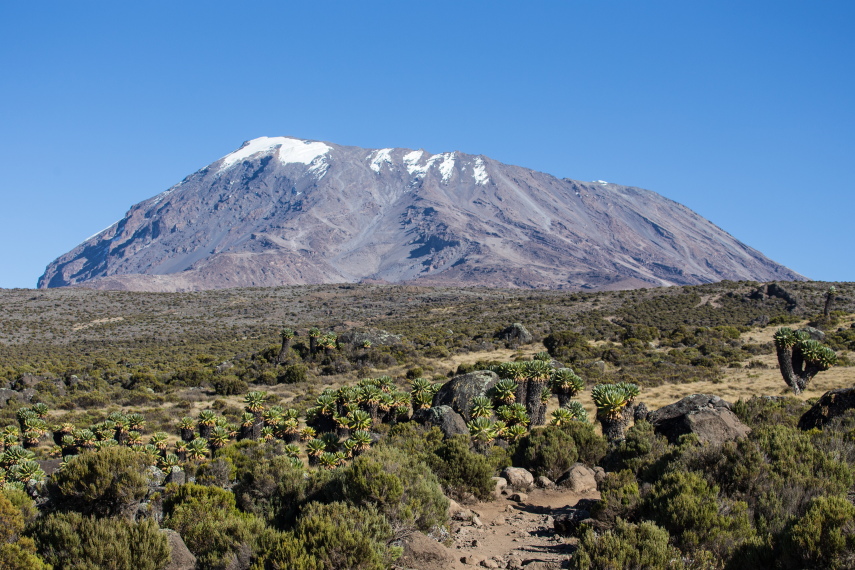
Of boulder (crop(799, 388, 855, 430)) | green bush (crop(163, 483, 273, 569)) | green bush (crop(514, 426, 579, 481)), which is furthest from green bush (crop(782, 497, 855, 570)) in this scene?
A: boulder (crop(799, 388, 855, 430))

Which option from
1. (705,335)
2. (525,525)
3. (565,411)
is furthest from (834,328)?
(525,525)

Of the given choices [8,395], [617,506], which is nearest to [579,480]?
[617,506]

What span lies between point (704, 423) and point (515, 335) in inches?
1365

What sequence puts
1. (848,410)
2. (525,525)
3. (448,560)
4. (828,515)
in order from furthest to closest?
(848,410), (525,525), (448,560), (828,515)

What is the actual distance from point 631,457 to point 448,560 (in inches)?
299

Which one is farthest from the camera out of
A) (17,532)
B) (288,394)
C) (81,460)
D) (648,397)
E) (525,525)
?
(288,394)

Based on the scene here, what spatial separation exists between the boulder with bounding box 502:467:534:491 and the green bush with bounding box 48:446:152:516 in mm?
8590

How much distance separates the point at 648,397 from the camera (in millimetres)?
31781

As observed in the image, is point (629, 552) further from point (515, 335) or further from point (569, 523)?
point (515, 335)

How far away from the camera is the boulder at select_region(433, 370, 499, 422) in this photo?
80.4ft

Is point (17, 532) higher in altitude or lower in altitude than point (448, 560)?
higher

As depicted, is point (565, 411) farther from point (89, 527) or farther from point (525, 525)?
point (89, 527)

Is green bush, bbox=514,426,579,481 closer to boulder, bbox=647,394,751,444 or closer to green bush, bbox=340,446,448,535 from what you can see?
boulder, bbox=647,394,751,444

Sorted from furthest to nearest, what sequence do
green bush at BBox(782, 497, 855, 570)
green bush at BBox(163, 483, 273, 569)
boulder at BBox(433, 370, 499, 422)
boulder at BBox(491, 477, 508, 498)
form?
boulder at BBox(433, 370, 499, 422), boulder at BBox(491, 477, 508, 498), green bush at BBox(163, 483, 273, 569), green bush at BBox(782, 497, 855, 570)
